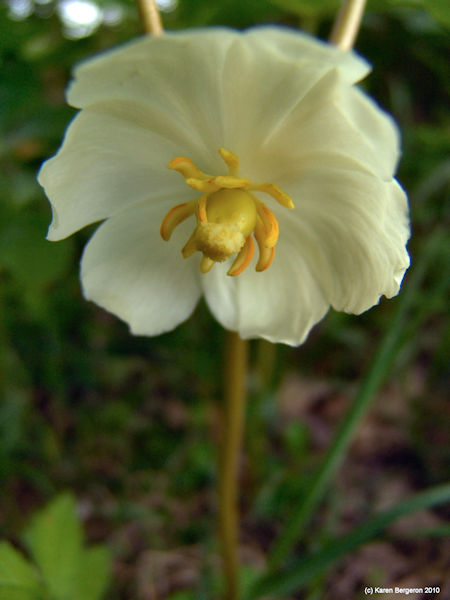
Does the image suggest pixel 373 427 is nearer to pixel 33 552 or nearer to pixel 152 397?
pixel 152 397

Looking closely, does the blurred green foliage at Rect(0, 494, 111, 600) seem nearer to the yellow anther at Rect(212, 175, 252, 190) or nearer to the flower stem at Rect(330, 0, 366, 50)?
the yellow anther at Rect(212, 175, 252, 190)

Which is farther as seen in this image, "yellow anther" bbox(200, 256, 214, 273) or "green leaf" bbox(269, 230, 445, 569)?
"green leaf" bbox(269, 230, 445, 569)

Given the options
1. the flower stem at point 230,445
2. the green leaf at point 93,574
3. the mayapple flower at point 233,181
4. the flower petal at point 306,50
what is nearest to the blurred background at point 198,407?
the flower stem at point 230,445

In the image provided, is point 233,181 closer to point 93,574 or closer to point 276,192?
point 276,192

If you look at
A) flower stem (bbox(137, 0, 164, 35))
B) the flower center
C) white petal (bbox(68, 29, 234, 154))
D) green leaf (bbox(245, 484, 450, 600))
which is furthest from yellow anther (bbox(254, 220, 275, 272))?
green leaf (bbox(245, 484, 450, 600))

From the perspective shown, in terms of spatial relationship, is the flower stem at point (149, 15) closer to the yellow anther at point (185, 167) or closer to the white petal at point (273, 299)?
the yellow anther at point (185, 167)

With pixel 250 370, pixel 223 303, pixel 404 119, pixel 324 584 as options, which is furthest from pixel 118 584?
pixel 404 119

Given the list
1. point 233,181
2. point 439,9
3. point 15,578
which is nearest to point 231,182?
point 233,181
